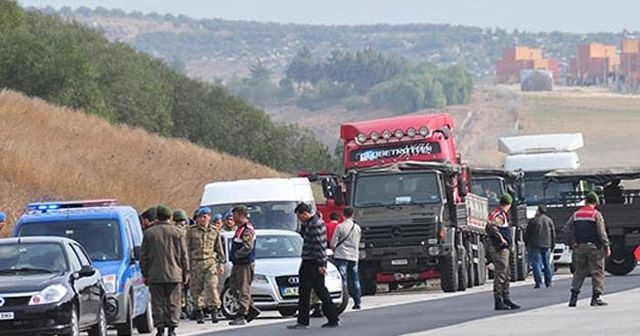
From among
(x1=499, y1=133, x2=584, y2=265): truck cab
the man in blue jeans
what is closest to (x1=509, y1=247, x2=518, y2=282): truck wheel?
(x1=499, y1=133, x2=584, y2=265): truck cab

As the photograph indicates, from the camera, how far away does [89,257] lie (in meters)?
28.6

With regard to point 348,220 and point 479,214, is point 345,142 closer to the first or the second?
point 479,214

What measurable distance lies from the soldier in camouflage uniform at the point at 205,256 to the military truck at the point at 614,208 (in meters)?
18.1

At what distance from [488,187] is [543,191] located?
3.45m

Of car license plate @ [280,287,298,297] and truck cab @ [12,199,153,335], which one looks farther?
car license plate @ [280,287,298,297]

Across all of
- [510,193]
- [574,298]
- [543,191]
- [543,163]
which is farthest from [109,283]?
[543,163]

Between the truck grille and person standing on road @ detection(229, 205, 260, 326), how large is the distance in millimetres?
11153

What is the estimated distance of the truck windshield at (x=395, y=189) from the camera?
41656 mm

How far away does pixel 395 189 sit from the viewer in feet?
137

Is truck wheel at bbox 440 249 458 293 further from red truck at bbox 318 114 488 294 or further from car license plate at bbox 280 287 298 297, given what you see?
car license plate at bbox 280 287 298 297

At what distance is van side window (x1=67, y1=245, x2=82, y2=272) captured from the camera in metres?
25.5

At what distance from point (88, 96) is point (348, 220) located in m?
65.5

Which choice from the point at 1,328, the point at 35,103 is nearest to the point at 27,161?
the point at 35,103

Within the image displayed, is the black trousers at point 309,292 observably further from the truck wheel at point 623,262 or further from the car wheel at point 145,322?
the truck wheel at point 623,262
